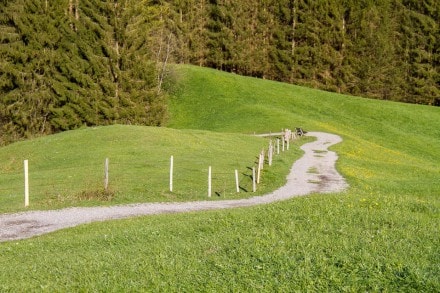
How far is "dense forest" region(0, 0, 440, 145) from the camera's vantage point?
64.8m

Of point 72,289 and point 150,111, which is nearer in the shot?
point 72,289

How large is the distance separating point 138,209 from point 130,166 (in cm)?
1162

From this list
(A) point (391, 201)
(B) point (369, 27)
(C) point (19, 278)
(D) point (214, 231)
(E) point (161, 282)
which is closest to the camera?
(E) point (161, 282)

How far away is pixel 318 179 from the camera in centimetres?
3450

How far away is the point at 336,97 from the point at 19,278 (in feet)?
279

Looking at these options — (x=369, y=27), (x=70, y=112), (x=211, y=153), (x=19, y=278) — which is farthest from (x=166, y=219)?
(x=369, y=27)

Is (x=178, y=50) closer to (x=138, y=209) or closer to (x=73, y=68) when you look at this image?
(x=73, y=68)

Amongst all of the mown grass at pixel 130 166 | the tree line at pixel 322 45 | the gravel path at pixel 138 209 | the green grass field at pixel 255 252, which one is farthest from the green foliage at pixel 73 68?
the green grass field at pixel 255 252

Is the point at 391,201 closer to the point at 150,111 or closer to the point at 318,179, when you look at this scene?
the point at 318,179

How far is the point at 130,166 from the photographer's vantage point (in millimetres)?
35719

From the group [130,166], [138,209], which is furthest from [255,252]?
[130,166]

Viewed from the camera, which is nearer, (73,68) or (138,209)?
(138,209)

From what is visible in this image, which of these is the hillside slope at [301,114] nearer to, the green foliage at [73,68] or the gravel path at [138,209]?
the green foliage at [73,68]

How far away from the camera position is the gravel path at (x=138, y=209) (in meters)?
20.9
